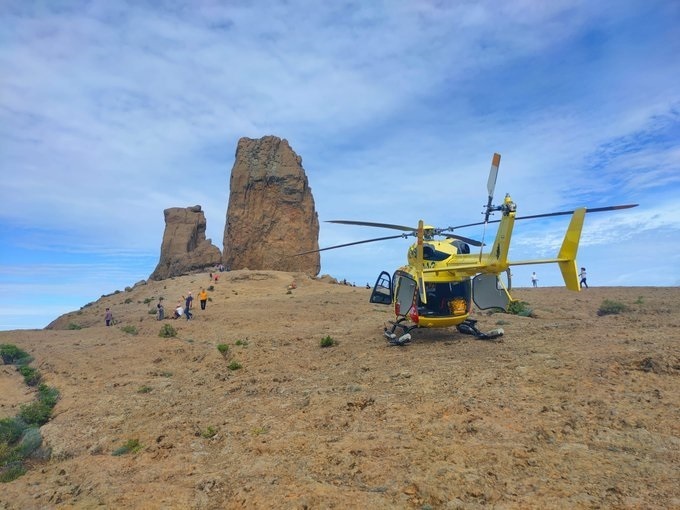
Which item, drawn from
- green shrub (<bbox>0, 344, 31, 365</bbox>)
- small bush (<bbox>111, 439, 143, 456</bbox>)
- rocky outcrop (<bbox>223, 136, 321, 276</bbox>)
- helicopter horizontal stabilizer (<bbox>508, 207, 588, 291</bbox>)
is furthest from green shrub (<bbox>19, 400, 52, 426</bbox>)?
rocky outcrop (<bbox>223, 136, 321, 276</bbox>)

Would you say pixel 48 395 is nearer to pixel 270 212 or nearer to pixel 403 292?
pixel 403 292

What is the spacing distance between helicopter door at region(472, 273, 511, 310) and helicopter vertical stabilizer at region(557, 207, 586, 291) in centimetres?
217

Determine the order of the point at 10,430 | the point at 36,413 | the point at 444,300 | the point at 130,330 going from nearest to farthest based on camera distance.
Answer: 1. the point at 10,430
2. the point at 36,413
3. the point at 444,300
4. the point at 130,330

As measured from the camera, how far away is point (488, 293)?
13.7 meters

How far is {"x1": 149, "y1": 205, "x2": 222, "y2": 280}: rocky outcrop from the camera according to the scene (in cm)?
5247

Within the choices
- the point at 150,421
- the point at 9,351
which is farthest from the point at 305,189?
the point at 150,421

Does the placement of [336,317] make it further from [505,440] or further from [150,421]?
[505,440]

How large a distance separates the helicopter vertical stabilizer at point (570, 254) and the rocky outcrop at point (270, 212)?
3568 cm

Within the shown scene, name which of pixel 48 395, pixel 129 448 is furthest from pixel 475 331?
pixel 48 395

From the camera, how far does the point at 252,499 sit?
5.74 m

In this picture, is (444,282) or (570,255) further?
(444,282)

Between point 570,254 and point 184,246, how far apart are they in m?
50.3

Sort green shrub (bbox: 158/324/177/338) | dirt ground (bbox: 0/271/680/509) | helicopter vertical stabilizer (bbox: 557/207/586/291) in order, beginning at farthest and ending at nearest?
green shrub (bbox: 158/324/177/338)
helicopter vertical stabilizer (bbox: 557/207/586/291)
dirt ground (bbox: 0/271/680/509)

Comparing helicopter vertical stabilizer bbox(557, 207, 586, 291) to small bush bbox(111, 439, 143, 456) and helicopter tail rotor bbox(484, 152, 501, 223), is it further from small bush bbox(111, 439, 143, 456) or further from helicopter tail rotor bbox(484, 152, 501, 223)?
small bush bbox(111, 439, 143, 456)
